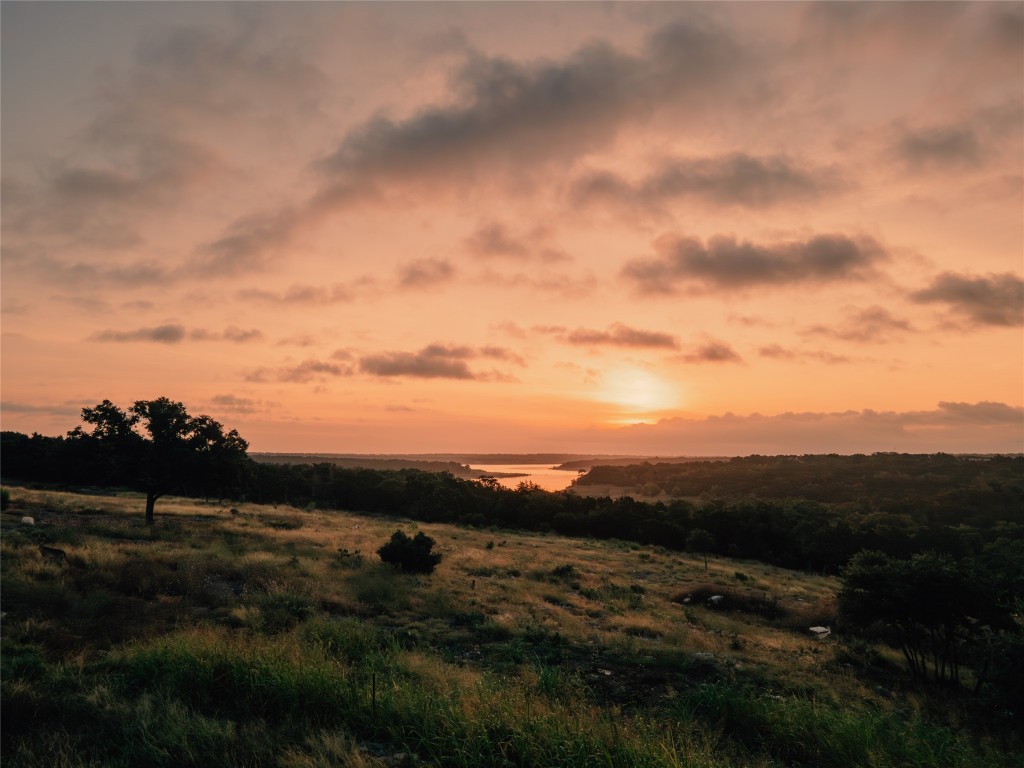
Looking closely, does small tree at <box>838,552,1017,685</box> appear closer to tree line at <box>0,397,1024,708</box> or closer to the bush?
tree line at <box>0,397,1024,708</box>

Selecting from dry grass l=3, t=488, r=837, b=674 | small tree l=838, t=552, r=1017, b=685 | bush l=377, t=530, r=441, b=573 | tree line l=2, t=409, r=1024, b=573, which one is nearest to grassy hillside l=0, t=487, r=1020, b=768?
dry grass l=3, t=488, r=837, b=674

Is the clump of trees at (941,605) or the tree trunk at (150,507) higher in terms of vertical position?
the tree trunk at (150,507)

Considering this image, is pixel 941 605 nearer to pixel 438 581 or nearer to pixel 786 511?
pixel 438 581

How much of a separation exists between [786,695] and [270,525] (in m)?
35.3

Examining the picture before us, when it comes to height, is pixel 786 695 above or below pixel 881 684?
above

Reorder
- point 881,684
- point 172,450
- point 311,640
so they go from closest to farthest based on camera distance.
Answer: point 311,640 → point 881,684 → point 172,450

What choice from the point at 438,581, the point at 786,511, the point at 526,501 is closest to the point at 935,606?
the point at 438,581

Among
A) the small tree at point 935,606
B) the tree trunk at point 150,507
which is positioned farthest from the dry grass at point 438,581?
the small tree at point 935,606

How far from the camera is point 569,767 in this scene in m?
5.88

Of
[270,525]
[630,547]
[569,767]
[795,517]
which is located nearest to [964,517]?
[795,517]

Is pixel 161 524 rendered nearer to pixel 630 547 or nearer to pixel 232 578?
pixel 232 578

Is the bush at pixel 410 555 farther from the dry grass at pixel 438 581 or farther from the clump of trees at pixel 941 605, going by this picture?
the clump of trees at pixel 941 605

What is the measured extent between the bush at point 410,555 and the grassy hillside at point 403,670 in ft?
2.70

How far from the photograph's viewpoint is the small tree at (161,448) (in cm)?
3353
